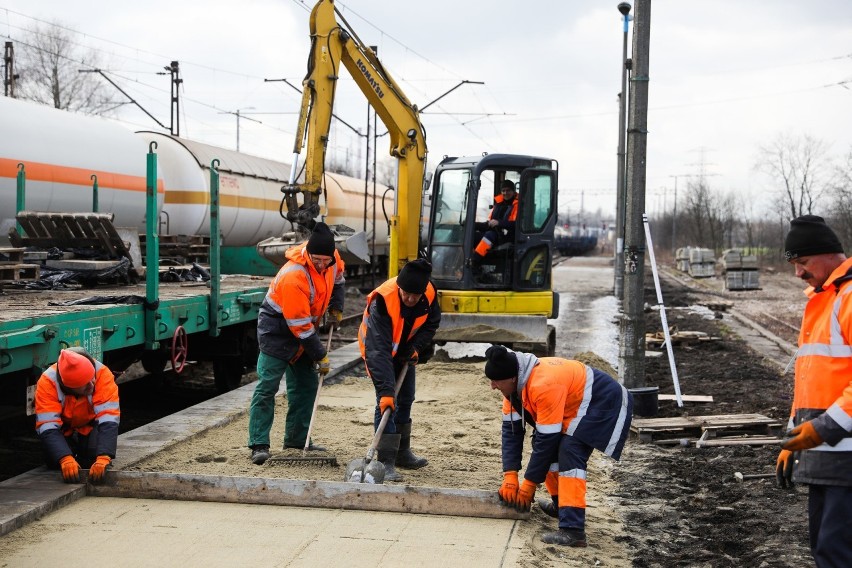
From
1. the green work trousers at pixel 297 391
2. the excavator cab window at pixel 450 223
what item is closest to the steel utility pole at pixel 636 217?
the excavator cab window at pixel 450 223

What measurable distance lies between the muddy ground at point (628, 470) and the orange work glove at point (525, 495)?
116 millimetres

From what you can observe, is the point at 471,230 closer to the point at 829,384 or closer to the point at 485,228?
the point at 485,228

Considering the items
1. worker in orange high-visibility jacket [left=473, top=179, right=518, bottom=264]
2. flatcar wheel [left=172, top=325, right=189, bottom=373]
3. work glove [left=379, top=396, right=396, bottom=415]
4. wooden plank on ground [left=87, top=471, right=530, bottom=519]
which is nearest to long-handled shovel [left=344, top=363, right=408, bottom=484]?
work glove [left=379, top=396, right=396, bottom=415]

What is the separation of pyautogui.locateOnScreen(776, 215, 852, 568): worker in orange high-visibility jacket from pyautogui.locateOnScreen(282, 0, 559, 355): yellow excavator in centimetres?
858

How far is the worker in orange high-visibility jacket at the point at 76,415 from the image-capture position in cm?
600

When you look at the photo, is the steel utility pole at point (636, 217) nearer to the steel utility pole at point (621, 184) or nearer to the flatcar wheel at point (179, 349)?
the flatcar wheel at point (179, 349)

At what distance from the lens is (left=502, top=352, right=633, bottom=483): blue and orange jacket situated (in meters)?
5.30

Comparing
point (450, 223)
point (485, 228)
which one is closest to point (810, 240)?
point (485, 228)

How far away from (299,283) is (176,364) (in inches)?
94.4

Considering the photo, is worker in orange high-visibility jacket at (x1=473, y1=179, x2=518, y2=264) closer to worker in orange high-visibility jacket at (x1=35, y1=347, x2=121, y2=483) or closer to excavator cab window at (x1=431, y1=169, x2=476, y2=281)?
excavator cab window at (x1=431, y1=169, x2=476, y2=281)

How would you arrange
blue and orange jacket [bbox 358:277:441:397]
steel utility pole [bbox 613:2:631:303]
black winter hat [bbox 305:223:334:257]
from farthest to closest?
steel utility pole [bbox 613:2:631:303] < black winter hat [bbox 305:223:334:257] < blue and orange jacket [bbox 358:277:441:397]

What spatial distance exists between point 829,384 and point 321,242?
12.9 ft

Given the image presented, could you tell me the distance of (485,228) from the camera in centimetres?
1347

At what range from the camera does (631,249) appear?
399 inches
